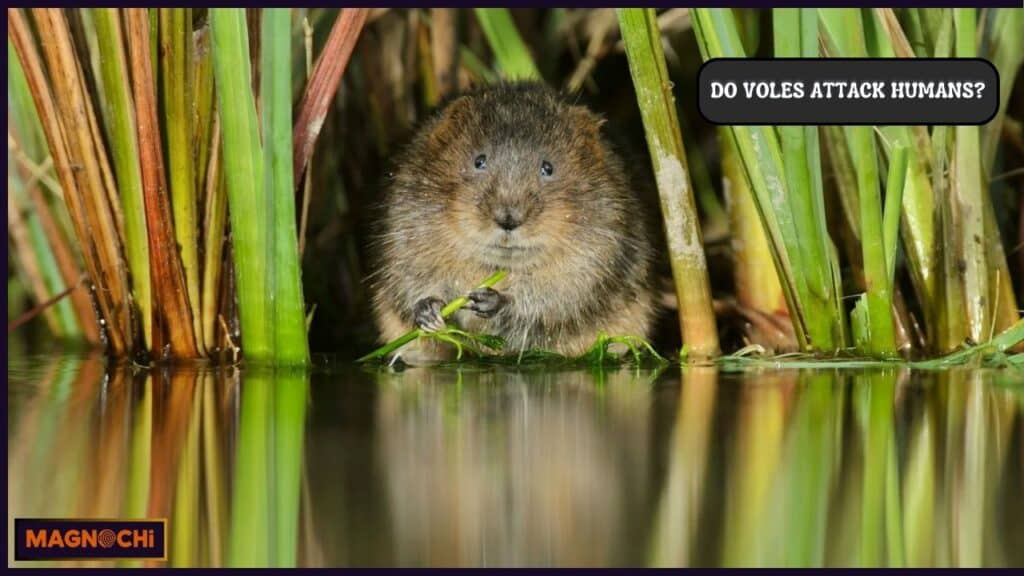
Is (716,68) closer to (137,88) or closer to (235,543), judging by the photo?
(137,88)

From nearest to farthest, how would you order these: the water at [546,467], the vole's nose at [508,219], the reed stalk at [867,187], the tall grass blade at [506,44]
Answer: the water at [546,467] < the reed stalk at [867,187] < the vole's nose at [508,219] < the tall grass blade at [506,44]

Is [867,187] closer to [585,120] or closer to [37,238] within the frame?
[585,120]

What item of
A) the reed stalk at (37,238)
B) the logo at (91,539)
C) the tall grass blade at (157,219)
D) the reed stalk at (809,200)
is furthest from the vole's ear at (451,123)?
the logo at (91,539)

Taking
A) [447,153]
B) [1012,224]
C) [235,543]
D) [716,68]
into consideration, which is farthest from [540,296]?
[235,543]

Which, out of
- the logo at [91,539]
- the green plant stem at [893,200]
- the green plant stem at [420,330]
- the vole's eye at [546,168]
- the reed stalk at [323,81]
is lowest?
the logo at [91,539]

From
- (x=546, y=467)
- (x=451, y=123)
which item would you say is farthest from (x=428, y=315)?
(x=546, y=467)

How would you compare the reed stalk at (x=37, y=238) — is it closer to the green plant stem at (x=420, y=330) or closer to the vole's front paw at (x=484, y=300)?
the green plant stem at (x=420, y=330)

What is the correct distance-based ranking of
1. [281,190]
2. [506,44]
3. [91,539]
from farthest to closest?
1. [506,44]
2. [281,190]
3. [91,539]

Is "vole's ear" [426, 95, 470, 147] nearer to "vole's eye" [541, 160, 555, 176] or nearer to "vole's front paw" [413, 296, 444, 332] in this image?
"vole's eye" [541, 160, 555, 176]
